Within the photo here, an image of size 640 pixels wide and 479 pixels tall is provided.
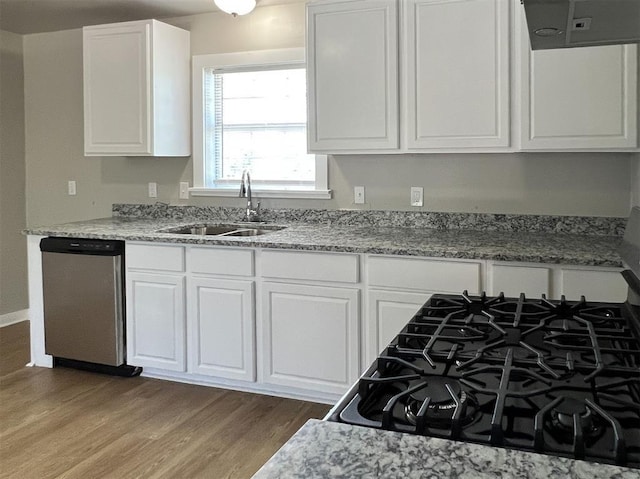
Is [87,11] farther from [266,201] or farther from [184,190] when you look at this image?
[266,201]

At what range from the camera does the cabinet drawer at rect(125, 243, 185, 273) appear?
3.49 metres

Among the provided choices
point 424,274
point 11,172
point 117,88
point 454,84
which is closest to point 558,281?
point 424,274

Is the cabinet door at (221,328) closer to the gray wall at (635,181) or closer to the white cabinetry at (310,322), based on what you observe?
the white cabinetry at (310,322)

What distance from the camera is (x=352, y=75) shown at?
3.40 m

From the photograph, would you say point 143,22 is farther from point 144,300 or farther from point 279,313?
point 279,313

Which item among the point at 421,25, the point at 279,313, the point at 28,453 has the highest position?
the point at 421,25

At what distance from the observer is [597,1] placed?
1.16 metres

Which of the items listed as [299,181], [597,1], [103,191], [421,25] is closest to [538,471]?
[597,1]

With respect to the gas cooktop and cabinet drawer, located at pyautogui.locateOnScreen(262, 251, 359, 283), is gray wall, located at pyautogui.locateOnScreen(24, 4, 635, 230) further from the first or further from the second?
the gas cooktop

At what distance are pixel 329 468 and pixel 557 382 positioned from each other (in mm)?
519

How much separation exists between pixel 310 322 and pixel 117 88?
6.68ft

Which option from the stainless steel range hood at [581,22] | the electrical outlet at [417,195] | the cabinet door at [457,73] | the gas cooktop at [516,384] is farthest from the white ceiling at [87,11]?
the gas cooktop at [516,384]

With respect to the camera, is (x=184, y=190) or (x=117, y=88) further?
(x=184, y=190)

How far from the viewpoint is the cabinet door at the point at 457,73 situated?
310 cm
